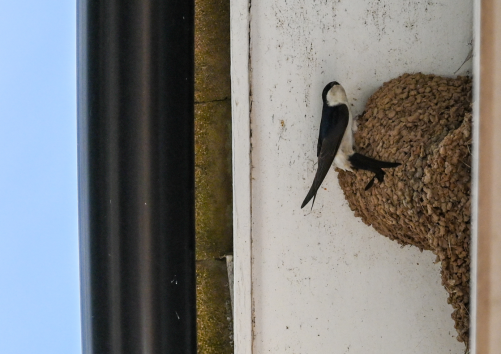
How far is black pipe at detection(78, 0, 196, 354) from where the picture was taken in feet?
4.89

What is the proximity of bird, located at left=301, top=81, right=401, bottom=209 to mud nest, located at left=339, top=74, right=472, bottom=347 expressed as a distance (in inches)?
1.5

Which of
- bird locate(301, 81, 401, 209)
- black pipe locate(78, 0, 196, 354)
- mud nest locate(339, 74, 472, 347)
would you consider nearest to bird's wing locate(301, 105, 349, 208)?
bird locate(301, 81, 401, 209)

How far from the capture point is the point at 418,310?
1.94 metres

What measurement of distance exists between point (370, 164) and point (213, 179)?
758mm

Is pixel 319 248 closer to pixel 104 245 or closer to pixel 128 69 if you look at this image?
pixel 104 245

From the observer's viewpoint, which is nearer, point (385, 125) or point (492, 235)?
point (492, 235)

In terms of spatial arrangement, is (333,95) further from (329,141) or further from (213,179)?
(213,179)

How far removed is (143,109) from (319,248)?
839mm

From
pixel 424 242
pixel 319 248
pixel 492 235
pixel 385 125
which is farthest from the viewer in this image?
pixel 319 248

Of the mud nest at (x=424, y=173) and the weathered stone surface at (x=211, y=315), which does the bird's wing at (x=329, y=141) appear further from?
the weathered stone surface at (x=211, y=315)

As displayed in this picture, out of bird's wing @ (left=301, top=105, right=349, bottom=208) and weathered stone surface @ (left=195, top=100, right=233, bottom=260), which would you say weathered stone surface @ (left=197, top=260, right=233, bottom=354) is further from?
bird's wing @ (left=301, top=105, right=349, bottom=208)

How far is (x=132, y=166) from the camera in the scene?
4.94 feet

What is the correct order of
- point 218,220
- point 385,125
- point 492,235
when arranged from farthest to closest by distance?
point 218,220
point 385,125
point 492,235

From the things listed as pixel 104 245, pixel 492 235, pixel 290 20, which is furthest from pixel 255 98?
pixel 492 235
